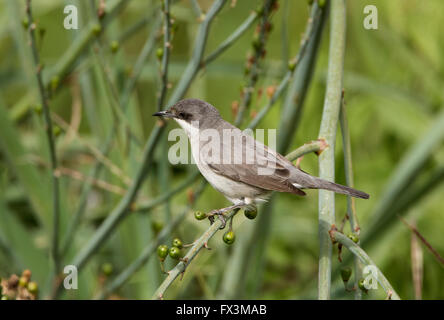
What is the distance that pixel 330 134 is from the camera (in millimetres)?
1972

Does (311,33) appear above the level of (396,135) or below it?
above

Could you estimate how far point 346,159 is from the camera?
2006 mm

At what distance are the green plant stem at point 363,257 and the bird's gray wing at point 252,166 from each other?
1.24 ft

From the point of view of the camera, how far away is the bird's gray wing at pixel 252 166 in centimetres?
211

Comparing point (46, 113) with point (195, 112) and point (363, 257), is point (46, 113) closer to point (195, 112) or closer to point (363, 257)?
point (195, 112)

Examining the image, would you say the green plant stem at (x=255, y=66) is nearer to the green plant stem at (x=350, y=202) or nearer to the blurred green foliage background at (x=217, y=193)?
the blurred green foliage background at (x=217, y=193)

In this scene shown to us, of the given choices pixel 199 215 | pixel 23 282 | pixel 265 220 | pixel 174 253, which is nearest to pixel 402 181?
pixel 265 220

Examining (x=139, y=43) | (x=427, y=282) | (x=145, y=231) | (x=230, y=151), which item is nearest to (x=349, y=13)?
(x=139, y=43)

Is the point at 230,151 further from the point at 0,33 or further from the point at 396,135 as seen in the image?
the point at 0,33

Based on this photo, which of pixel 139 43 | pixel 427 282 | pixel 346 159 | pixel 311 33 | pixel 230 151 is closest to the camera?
pixel 346 159

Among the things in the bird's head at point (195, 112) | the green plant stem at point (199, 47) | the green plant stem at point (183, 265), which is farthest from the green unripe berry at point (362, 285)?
the green plant stem at point (199, 47)

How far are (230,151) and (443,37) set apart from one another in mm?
2238

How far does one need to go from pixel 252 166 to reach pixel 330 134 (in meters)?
0.31

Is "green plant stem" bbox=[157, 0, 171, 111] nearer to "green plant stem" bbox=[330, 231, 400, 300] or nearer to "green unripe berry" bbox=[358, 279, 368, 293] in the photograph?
"green plant stem" bbox=[330, 231, 400, 300]
